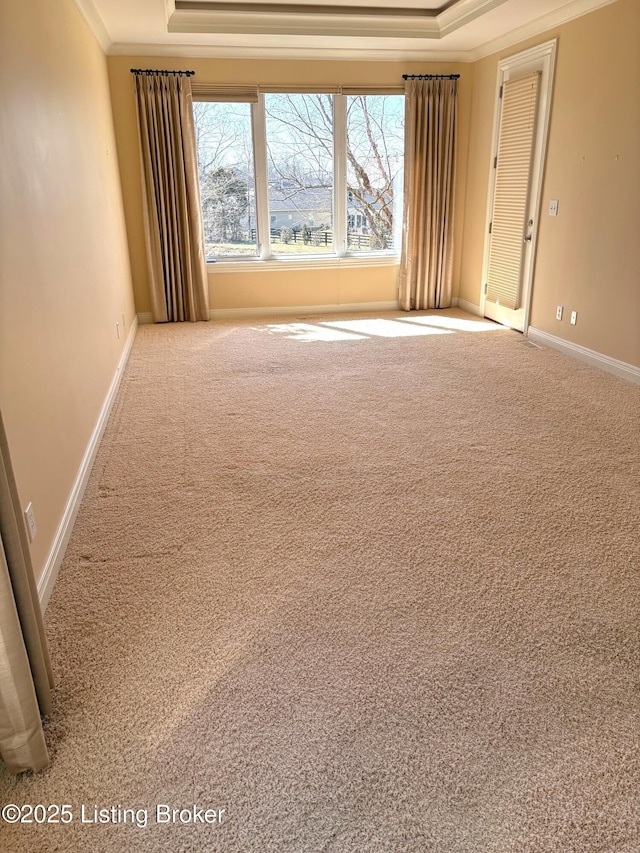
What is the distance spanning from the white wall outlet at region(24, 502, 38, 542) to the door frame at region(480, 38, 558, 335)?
4833 mm

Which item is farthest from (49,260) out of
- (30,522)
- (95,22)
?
(95,22)

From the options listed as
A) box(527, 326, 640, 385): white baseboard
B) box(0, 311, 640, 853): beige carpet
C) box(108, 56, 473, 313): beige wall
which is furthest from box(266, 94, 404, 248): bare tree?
box(0, 311, 640, 853): beige carpet

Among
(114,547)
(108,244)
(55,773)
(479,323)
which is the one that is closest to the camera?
(55,773)

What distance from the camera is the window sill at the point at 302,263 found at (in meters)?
6.47

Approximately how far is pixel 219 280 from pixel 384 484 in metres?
4.18

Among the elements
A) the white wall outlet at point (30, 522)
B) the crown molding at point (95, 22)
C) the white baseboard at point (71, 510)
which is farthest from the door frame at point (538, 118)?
the white wall outlet at point (30, 522)

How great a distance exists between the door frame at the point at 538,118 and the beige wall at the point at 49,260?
359 centimetres

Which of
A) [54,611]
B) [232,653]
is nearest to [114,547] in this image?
[54,611]

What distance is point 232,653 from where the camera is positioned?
1944 mm

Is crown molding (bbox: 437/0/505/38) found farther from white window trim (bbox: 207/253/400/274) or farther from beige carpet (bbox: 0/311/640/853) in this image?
beige carpet (bbox: 0/311/640/853)

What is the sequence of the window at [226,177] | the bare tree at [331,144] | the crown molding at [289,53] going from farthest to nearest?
the bare tree at [331,144] → the window at [226,177] → the crown molding at [289,53]

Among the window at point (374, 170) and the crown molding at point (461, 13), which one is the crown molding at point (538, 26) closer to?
the crown molding at point (461, 13)

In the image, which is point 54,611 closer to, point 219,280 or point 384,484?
point 384,484

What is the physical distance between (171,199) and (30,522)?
15.3ft
